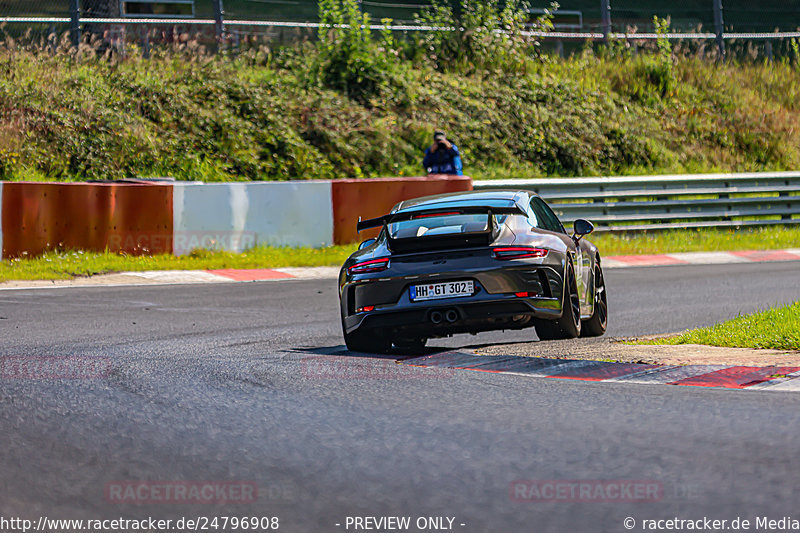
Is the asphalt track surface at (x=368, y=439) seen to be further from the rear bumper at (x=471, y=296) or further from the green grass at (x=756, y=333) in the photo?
the green grass at (x=756, y=333)

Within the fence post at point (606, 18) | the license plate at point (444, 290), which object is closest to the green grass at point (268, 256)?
the license plate at point (444, 290)

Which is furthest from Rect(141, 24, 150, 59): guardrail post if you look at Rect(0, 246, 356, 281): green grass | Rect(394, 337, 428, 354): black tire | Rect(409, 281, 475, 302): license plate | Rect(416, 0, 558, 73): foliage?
Rect(409, 281, 475, 302): license plate

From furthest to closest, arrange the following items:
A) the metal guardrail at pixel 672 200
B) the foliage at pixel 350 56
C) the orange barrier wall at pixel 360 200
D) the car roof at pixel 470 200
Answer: the foliage at pixel 350 56 → the metal guardrail at pixel 672 200 → the orange barrier wall at pixel 360 200 → the car roof at pixel 470 200

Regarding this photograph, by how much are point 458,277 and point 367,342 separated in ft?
3.24

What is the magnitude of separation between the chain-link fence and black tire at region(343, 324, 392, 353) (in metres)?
16.7

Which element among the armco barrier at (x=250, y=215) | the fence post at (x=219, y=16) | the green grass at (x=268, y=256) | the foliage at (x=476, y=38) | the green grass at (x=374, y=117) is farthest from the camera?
the foliage at (x=476, y=38)

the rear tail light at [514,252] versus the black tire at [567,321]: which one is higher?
the rear tail light at [514,252]

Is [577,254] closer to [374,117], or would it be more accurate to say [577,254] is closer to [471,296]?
[471,296]

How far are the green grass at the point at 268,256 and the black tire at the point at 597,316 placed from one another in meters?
7.36

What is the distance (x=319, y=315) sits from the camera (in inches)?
488

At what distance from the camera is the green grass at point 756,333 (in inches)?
346

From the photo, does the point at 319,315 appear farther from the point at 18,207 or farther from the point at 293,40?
the point at 293,40

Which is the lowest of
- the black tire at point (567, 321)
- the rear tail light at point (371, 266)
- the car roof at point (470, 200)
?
the black tire at point (567, 321)

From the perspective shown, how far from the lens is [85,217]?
→ 16641mm
